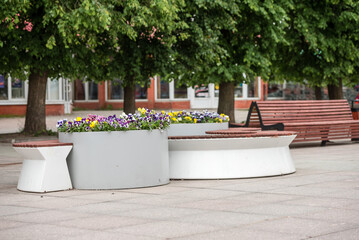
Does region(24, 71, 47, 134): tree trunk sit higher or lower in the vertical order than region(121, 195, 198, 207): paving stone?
higher

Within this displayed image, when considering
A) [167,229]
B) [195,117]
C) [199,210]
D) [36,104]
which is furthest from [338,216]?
[36,104]

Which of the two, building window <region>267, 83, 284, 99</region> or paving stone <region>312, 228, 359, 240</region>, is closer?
paving stone <region>312, 228, 359, 240</region>


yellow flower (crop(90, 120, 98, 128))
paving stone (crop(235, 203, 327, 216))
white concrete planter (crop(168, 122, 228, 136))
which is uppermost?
yellow flower (crop(90, 120, 98, 128))

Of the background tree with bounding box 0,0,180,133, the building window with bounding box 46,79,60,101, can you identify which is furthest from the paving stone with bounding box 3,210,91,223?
the building window with bounding box 46,79,60,101

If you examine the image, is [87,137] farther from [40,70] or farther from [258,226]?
[40,70]

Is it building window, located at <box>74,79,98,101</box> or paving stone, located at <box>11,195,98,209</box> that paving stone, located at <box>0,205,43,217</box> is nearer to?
paving stone, located at <box>11,195,98,209</box>

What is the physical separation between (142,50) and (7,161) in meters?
7.81

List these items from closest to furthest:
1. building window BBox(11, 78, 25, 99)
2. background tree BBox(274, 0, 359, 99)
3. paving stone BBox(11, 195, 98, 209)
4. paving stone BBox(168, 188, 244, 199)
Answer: paving stone BBox(11, 195, 98, 209)
paving stone BBox(168, 188, 244, 199)
background tree BBox(274, 0, 359, 99)
building window BBox(11, 78, 25, 99)

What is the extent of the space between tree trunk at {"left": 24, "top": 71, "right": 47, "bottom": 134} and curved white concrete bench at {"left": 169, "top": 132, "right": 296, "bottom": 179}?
10141 mm

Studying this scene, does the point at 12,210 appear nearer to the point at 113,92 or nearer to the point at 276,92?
the point at 113,92

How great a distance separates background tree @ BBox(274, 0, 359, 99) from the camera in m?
23.6

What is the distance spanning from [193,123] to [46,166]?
2.82 meters

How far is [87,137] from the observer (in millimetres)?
9180

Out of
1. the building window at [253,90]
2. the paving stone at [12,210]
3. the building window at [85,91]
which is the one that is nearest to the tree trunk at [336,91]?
the paving stone at [12,210]
